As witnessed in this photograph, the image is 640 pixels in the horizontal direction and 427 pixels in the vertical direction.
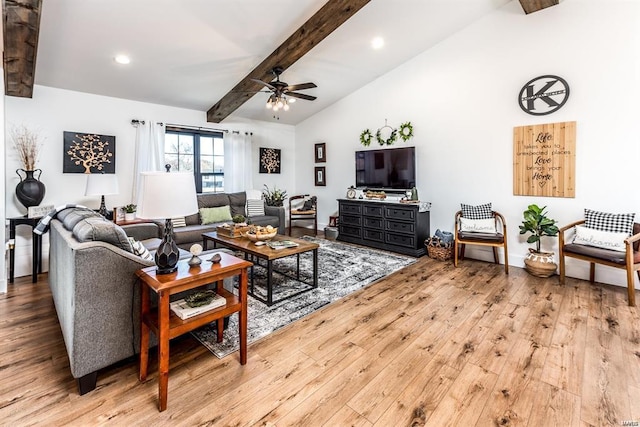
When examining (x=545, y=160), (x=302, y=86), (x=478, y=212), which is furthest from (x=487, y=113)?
(x=302, y=86)

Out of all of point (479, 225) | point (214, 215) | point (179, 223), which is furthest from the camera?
point (214, 215)

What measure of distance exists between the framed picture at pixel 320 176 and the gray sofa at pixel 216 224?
1.38 m

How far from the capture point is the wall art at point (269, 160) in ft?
21.8

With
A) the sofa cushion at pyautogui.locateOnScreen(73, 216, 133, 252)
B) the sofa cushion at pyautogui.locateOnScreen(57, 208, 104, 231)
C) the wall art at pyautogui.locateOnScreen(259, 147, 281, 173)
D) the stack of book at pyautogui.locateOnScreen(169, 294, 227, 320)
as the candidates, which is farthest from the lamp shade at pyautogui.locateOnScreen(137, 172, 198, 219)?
the wall art at pyautogui.locateOnScreen(259, 147, 281, 173)

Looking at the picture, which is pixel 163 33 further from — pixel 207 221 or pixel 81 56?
pixel 207 221

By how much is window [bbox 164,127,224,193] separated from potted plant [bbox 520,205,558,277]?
4.99 metres

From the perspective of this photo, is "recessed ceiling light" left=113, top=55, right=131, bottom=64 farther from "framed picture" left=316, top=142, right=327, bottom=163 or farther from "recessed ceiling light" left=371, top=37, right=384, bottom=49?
"framed picture" left=316, top=142, right=327, bottom=163

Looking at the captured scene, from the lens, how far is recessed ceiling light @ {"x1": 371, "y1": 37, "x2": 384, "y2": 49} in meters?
4.23

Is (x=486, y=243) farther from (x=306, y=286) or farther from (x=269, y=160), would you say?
(x=269, y=160)

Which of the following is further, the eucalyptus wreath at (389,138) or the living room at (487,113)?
the eucalyptus wreath at (389,138)

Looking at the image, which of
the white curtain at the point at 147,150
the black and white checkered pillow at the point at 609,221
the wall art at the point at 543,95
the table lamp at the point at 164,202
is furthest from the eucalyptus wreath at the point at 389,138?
the table lamp at the point at 164,202

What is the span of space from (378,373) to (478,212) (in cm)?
309

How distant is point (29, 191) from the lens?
12.0 ft

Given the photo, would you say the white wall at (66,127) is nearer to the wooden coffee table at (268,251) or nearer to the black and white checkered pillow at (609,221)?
the wooden coffee table at (268,251)
